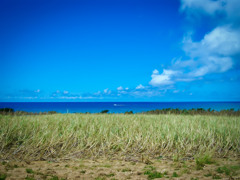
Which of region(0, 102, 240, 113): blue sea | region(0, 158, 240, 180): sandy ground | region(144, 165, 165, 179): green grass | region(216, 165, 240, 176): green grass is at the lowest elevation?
region(0, 102, 240, 113): blue sea

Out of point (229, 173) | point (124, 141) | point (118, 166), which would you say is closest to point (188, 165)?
point (229, 173)

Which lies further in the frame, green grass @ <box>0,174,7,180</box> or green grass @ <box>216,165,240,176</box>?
green grass @ <box>216,165,240,176</box>

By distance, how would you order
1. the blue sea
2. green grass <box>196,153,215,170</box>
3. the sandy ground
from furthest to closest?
the blue sea → green grass <box>196,153,215,170</box> → the sandy ground

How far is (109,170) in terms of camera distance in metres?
3.06

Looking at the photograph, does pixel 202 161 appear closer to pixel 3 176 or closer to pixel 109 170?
pixel 109 170

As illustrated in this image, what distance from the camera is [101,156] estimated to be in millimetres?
3980

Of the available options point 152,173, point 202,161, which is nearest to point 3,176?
point 152,173

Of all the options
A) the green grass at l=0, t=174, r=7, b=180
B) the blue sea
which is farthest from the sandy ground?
the blue sea

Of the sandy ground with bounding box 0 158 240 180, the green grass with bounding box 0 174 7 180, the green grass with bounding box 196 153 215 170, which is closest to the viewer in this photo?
the green grass with bounding box 0 174 7 180

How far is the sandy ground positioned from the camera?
277 cm

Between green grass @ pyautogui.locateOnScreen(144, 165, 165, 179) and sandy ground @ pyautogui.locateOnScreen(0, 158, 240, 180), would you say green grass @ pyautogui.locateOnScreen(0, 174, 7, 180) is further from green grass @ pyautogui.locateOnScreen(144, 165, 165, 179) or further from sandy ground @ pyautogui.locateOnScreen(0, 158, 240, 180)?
green grass @ pyautogui.locateOnScreen(144, 165, 165, 179)

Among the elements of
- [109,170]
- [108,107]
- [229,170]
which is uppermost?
[229,170]

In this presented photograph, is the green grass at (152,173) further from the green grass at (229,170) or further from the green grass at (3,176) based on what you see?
the green grass at (3,176)

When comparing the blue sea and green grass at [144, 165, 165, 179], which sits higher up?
green grass at [144, 165, 165, 179]
